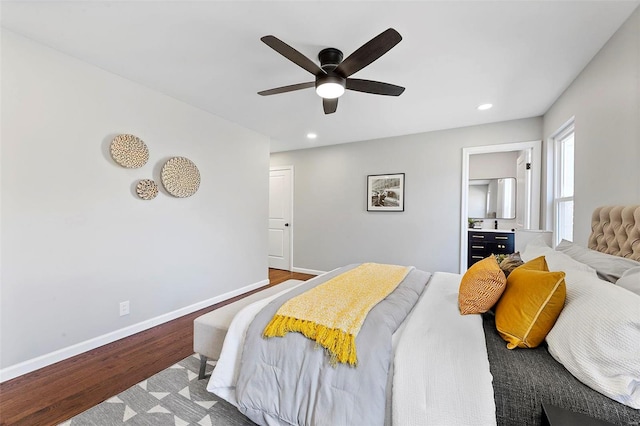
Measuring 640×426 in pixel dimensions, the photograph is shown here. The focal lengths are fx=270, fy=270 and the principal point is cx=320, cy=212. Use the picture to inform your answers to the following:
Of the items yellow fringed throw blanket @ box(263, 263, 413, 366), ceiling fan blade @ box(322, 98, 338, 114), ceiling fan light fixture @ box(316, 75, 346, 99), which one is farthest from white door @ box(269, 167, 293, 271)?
yellow fringed throw blanket @ box(263, 263, 413, 366)

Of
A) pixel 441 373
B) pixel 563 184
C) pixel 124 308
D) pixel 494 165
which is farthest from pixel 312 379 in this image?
pixel 494 165

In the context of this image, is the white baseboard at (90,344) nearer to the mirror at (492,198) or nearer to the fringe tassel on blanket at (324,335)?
the fringe tassel on blanket at (324,335)

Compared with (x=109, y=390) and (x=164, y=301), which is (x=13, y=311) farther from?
(x=164, y=301)

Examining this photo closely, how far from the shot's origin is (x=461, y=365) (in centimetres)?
106

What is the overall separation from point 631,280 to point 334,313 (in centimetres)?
126

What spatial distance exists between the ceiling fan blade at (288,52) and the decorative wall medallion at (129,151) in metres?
1.75

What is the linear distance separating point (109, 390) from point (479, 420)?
2.20 m

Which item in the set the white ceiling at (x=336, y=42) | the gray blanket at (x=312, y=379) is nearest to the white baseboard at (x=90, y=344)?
the gray blanket at (x=312, y=379)

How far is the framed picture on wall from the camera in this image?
423 cm

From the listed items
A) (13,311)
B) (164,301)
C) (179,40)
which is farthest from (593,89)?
(13,311)

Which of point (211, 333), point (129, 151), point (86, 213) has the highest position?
point (129, 151)

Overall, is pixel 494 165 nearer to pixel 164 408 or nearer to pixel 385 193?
pixel 385 193

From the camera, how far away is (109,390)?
1806mm

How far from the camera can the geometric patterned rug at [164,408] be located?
1.53 m
